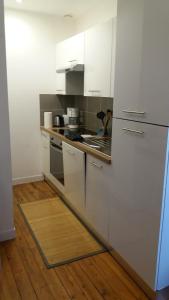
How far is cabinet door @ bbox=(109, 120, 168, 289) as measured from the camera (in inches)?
62.9

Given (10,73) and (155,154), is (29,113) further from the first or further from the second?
(155,154)

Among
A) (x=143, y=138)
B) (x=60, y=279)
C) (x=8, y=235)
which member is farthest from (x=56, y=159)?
(x=143, y=138)

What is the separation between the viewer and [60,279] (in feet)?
6.48

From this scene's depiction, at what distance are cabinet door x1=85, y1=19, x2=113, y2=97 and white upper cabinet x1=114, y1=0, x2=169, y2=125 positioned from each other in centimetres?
48

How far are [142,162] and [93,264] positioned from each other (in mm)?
1057

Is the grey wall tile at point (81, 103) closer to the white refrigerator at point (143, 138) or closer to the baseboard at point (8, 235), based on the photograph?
the white refrigerator at point (143, 138)

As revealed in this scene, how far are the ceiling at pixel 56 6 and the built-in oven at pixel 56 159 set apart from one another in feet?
5.51

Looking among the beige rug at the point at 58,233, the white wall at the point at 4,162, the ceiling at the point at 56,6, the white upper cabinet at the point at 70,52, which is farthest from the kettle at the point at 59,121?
the white wall at the point at 4,162

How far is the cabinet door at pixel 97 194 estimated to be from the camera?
2.22 meters

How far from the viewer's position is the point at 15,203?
3.29 m

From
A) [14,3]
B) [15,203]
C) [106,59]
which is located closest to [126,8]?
[106,59]

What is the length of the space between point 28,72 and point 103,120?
4.55 feet

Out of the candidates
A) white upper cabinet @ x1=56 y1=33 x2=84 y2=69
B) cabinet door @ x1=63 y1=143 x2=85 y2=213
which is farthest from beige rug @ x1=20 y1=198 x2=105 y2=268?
Answer: white upper cabinet @ x1=56 y1=33 x2=84 y2=69

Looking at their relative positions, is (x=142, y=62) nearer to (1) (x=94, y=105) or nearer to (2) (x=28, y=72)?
(1) (x=94, y=105)
